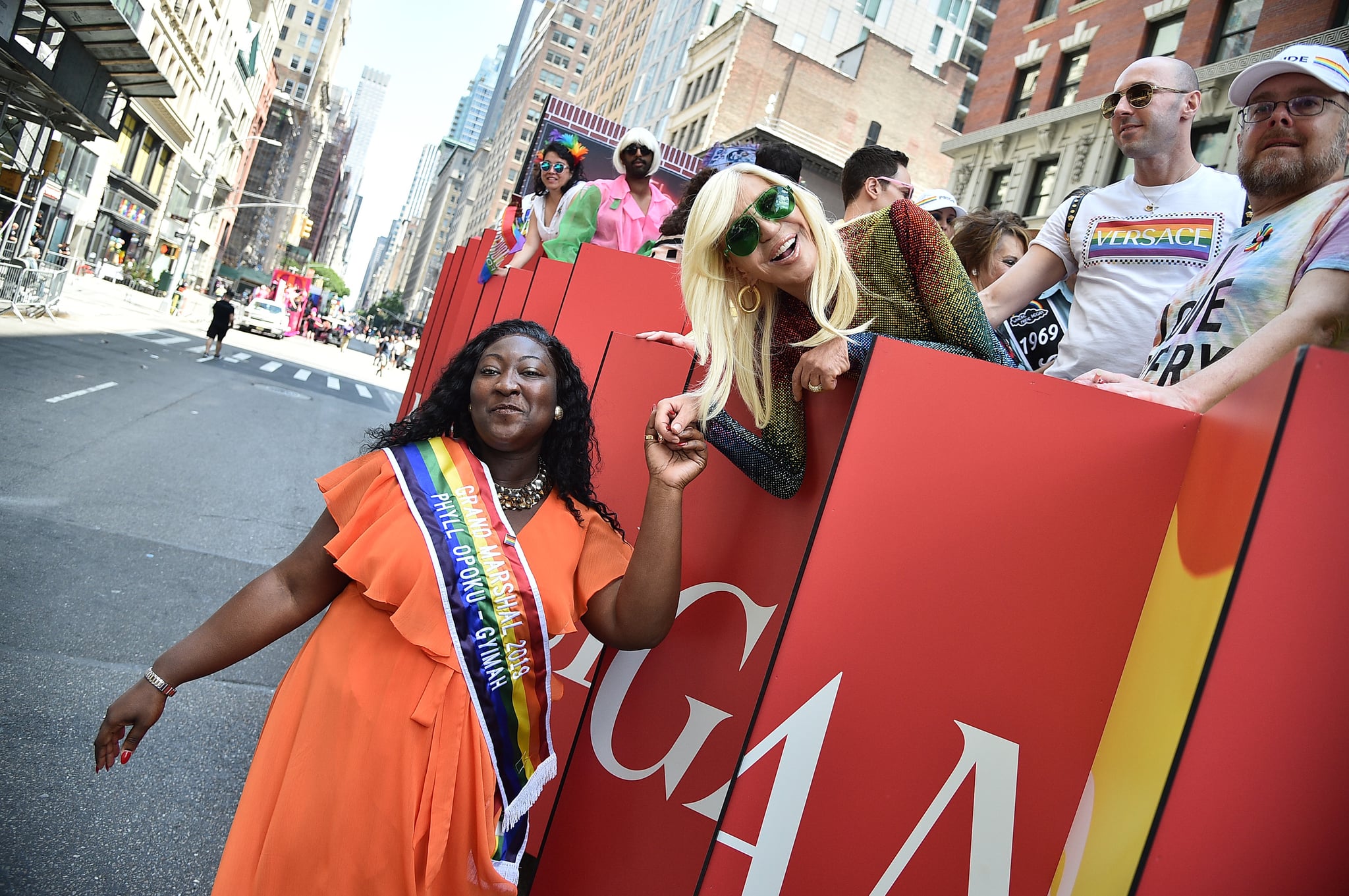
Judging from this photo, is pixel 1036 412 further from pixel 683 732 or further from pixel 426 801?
pixel 426 801

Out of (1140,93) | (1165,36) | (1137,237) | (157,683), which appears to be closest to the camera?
(157,683)

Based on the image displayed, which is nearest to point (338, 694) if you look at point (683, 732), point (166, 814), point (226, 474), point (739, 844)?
point (683, 732)

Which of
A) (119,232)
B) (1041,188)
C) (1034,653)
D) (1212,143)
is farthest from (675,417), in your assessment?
(119,232)

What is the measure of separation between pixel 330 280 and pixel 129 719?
499 ft

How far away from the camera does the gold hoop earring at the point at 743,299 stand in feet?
6.43

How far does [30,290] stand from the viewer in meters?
18.3

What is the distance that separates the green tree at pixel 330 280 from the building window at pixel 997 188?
117 metres

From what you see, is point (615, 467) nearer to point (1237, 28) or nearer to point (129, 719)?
point (129, 719)

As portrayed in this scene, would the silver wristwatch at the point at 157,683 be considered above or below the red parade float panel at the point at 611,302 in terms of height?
below

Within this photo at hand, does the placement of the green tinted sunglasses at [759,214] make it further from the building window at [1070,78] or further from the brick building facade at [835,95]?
the brick building facade at [835,95]

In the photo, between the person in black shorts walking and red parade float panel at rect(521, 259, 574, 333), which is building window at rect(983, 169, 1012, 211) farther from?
red parade float panel at rect(521, 259, 574, 333)

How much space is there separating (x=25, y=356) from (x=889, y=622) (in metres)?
15.3

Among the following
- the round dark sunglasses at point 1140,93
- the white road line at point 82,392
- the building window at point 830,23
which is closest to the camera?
the round dark sunglasses at point 1140,93

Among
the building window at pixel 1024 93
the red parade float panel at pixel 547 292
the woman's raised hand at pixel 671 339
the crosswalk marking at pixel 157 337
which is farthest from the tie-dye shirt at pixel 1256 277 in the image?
the building window at pixel 1024 93
